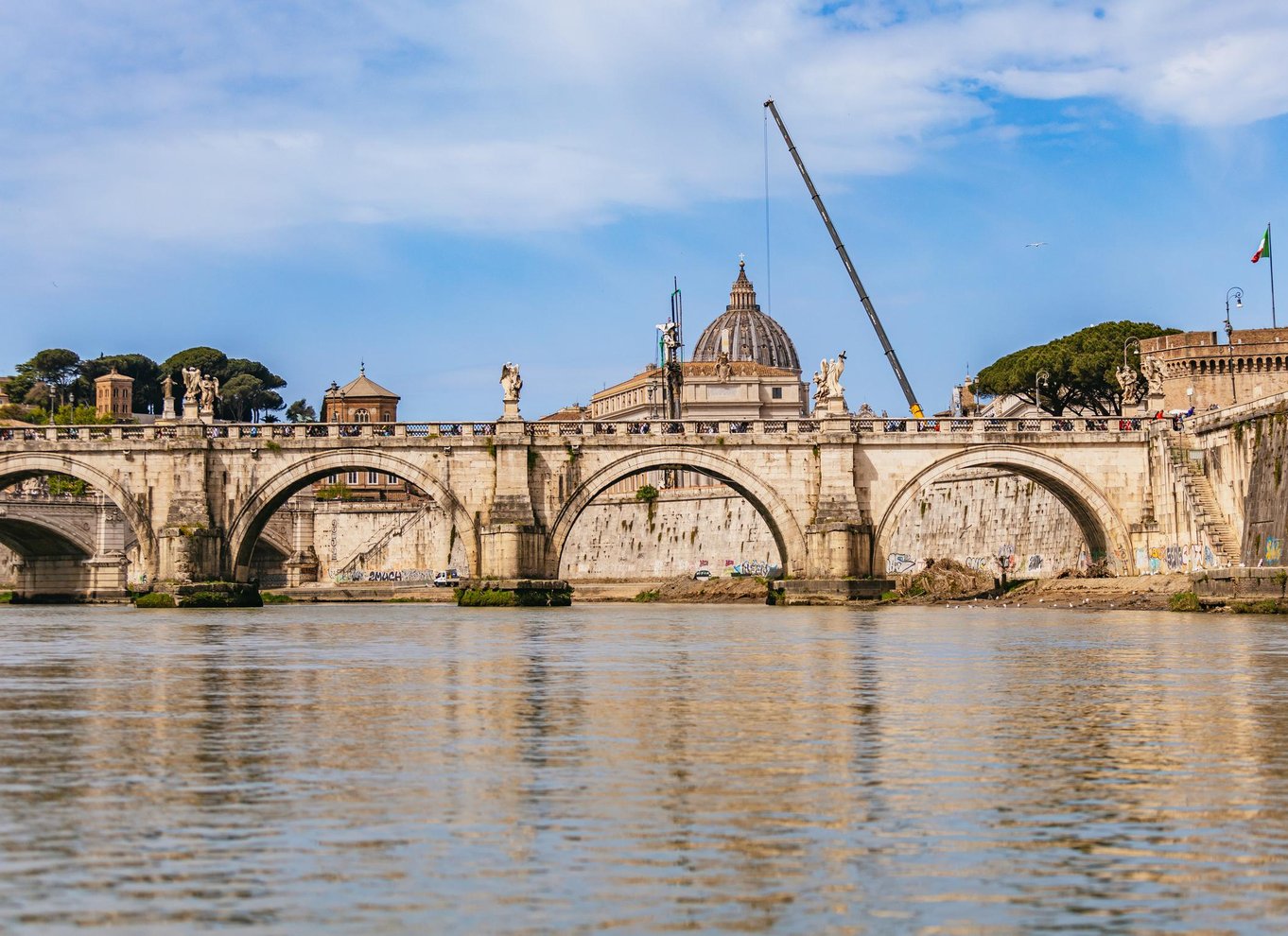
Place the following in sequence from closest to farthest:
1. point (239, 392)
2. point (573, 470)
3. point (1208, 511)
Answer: point (1208, 511), point (573, 470), point (239, 392)

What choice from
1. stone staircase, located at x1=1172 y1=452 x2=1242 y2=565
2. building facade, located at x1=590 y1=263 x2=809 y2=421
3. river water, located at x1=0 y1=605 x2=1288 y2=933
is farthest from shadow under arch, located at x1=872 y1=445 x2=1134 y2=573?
building facade, located at x1=590 y1=263 x2=809 y2=421

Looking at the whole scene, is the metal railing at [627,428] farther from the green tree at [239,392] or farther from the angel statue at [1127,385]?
the green tree at [239,392]

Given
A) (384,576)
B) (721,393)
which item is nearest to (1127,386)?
(384,576)

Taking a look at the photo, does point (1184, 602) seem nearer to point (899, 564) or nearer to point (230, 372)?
point (899, 564)

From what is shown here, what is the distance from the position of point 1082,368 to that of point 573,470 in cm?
3663

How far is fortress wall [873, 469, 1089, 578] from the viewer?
75438mm

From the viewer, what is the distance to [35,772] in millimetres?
15383

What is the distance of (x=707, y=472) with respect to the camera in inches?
2584

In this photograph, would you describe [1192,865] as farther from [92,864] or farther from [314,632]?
[314,632]

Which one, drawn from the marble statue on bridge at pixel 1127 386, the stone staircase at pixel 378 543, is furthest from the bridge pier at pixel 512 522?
the stone staircase at pixel 378 543

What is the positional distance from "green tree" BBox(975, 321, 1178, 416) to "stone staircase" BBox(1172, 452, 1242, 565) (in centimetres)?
2544

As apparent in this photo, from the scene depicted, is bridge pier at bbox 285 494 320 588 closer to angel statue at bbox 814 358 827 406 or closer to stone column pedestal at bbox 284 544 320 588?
stone column pedestal at bbox 284 544 320 588

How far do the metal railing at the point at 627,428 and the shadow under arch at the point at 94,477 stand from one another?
0.79m

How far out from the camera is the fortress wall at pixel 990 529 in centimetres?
7544
